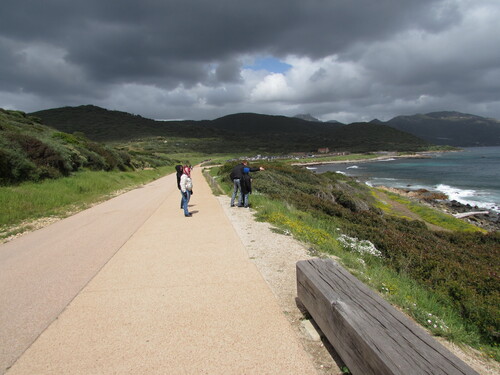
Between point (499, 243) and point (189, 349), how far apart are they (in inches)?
572

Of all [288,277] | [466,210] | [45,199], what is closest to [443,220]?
[466,210]

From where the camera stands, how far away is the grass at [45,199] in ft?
30.8

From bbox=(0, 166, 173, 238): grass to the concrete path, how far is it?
5757mm

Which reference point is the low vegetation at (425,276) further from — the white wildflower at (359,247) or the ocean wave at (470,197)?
the ocean wave at (470,197)

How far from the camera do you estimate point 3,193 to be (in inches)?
429

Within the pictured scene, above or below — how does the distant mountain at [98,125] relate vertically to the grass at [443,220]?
above

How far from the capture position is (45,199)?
11.9 meters

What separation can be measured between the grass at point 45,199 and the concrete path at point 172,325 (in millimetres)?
5757

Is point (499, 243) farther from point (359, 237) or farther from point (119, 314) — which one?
point (119, 314)

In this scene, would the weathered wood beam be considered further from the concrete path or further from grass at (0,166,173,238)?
grass at (0,166,173,238)

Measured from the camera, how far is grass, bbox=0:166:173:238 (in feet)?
30.8

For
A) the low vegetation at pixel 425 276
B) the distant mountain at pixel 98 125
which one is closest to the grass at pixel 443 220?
the low vegetation at pixel 425 276

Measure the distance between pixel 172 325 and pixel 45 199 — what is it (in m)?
11.6

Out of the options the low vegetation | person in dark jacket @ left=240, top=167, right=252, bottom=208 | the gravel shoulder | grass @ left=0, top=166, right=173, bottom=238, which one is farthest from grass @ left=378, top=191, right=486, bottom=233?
grass @ left=0, top=166, right=173, bottom=238
